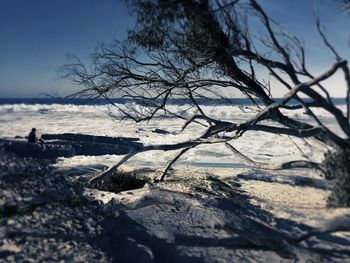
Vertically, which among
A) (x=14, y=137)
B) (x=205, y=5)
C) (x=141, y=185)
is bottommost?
(x=141, y=185)

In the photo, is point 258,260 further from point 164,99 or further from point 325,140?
point 164,99

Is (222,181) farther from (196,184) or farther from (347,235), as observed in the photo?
(347,235)

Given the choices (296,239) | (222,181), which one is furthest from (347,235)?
(222,181)

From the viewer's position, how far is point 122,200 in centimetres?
581

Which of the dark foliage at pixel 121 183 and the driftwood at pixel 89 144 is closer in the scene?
the dark foliage at pixel 121 183

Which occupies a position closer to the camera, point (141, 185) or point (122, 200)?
point (122, 200)

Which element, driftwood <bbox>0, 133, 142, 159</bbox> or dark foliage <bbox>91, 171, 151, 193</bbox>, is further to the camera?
driftwood <bbox>0, 133, 142, 159</bbox>

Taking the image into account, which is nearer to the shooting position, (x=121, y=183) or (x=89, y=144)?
(x=121, y=183)

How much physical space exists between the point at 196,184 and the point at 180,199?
1.41 meters

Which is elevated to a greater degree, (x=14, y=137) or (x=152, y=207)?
(x=14, y=137)

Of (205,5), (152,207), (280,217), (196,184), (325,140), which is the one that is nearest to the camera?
(325,140)

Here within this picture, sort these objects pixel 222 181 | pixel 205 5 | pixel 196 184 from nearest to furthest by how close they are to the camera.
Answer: pixel 205 5 → pixel 196 184 → pixel 222 181

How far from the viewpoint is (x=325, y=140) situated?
437 cm

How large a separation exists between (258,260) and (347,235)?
103 centimetres
